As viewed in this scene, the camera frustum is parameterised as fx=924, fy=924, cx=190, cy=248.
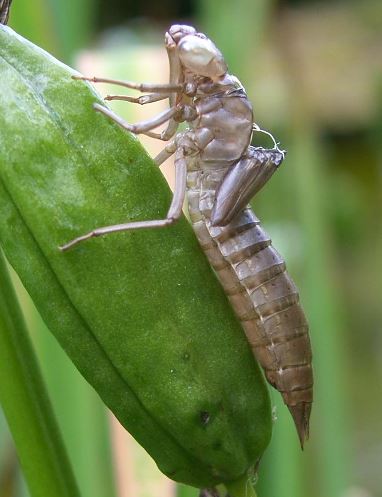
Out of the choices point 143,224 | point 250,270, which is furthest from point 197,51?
point 143,224

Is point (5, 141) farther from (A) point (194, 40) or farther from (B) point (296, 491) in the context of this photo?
(B) point (296, 491)

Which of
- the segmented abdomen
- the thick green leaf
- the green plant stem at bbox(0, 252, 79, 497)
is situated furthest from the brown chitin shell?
the green plant stem at bbox(0, 252, 79, 497)

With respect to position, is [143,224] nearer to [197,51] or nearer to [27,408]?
[27,408]

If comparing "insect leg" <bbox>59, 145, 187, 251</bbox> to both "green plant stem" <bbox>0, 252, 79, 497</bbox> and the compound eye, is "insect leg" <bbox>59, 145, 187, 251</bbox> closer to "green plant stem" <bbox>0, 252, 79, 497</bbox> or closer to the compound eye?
"green plant stem" <bbox>0, 252, 79, 497</bbox>

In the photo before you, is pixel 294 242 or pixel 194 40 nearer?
pixel 194 40

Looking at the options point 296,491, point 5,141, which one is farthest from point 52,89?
point 296,491

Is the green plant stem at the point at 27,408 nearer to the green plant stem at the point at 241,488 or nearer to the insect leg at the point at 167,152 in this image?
the green plant stem at the point at 241,488
